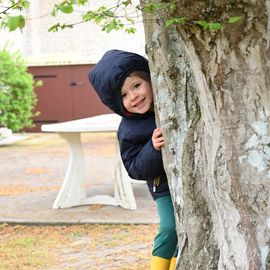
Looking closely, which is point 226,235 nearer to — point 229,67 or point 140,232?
point 229,67

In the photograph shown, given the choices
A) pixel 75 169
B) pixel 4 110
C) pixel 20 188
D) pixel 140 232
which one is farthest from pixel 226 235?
pixel 4 110

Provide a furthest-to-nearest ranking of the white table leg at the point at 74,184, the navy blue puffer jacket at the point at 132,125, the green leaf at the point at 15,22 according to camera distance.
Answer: the white table leg at the point at 74,184 → the navy blue puffer jacket at the point at 132,125 → the green leaf at the point at 15,22

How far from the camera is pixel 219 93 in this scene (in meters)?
2.28

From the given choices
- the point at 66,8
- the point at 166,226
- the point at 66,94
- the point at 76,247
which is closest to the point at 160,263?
the point at 166,226

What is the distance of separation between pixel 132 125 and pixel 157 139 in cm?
26

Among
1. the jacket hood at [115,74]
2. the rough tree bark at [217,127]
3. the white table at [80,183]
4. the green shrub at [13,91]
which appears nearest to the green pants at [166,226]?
the rough tree bark at [217,127]

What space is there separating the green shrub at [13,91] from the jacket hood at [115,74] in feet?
33.8

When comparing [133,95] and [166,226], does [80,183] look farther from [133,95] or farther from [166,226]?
[133,95]

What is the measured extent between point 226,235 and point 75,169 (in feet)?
13.9

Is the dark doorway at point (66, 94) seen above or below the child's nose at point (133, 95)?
below

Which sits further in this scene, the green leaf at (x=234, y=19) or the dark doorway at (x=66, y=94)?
the dark doorway at (x=66, y=94)

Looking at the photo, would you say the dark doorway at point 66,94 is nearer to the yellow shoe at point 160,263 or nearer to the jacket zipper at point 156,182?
the yellow shoe at point 160,263

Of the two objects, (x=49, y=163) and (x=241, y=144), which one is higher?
(x=241, y=144)

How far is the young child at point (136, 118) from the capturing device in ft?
9.75
